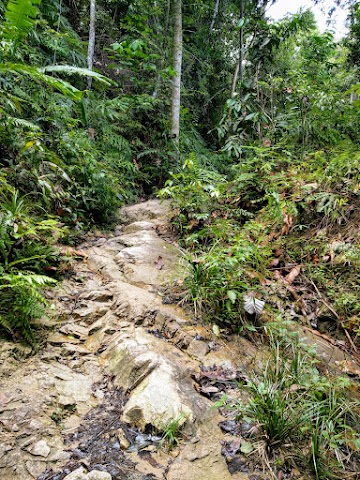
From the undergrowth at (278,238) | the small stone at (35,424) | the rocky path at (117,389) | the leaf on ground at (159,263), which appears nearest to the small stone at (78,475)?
the rocky path at (117,389)

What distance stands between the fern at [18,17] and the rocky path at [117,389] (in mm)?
2857

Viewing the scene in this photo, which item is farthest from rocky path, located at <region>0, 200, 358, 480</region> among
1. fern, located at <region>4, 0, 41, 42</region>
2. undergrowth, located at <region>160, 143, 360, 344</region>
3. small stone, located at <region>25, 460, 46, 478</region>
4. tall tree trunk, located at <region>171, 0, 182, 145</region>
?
tall tree trunk, located at <region>171, 0, 182, 145</region>

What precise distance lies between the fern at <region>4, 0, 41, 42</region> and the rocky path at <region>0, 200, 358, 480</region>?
2857 mm

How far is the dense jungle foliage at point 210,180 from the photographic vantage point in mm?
2906

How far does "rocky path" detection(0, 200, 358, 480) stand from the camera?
5.25 ft

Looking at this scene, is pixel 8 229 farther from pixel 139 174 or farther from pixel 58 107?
pixel 139 174

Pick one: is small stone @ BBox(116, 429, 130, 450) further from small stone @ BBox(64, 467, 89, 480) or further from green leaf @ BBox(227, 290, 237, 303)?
green leaf @ BBox(227, 290, 237, 303)

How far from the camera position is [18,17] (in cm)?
356

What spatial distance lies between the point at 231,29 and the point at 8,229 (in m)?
10.3

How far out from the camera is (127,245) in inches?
A: 171

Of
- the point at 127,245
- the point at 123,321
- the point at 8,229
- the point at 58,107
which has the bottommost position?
the point at 123,321

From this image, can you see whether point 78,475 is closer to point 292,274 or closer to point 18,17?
point 292,274

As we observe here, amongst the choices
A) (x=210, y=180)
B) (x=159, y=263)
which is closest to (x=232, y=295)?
(x=159, y=263)

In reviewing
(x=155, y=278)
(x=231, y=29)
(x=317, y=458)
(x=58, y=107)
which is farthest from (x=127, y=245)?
(x=231, y=29)
